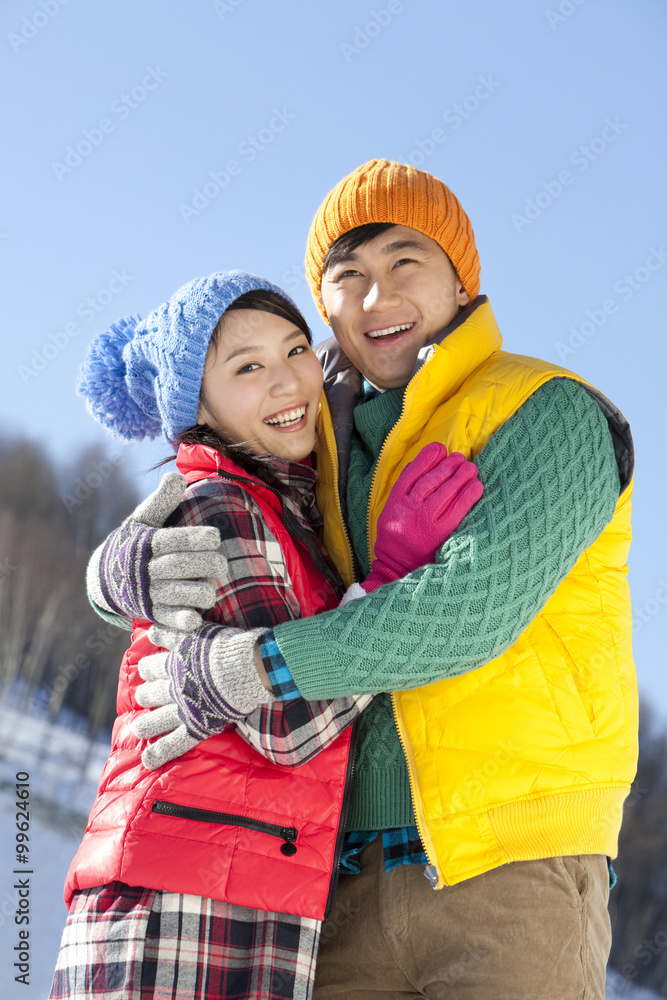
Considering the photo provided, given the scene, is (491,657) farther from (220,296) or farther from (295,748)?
(220,296)

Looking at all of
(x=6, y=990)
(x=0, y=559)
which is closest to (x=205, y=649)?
(x=6, y=990)

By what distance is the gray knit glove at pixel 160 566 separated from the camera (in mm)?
1405

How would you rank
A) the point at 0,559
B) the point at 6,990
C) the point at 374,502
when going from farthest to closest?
the point at 0,559 < the point at 6,990 < the point at 374,502

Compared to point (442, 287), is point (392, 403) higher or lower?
lower

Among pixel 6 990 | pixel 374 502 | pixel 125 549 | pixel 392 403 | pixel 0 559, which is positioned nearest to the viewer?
pixel 125 549

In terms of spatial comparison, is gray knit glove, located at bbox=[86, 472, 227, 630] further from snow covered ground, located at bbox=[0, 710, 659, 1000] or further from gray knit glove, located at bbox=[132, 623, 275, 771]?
snow covered ground, located at bbox=[0, 710, 659, 1000]

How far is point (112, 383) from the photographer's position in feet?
6.48

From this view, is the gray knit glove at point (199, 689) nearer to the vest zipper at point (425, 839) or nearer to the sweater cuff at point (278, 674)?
the sweater cuff at point (278, 674)

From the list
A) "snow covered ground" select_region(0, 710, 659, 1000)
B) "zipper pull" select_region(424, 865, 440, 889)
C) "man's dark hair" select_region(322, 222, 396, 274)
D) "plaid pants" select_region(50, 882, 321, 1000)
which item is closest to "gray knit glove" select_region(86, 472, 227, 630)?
"plaid pants" select_region(50, 882, 321, 1000)

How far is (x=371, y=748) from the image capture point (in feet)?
5.01

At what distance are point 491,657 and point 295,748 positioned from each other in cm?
36

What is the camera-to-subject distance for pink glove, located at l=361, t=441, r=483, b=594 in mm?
1397

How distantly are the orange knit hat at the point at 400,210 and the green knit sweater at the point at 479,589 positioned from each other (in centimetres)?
67

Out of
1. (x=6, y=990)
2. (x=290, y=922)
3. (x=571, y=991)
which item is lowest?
(x=6, y=990)
